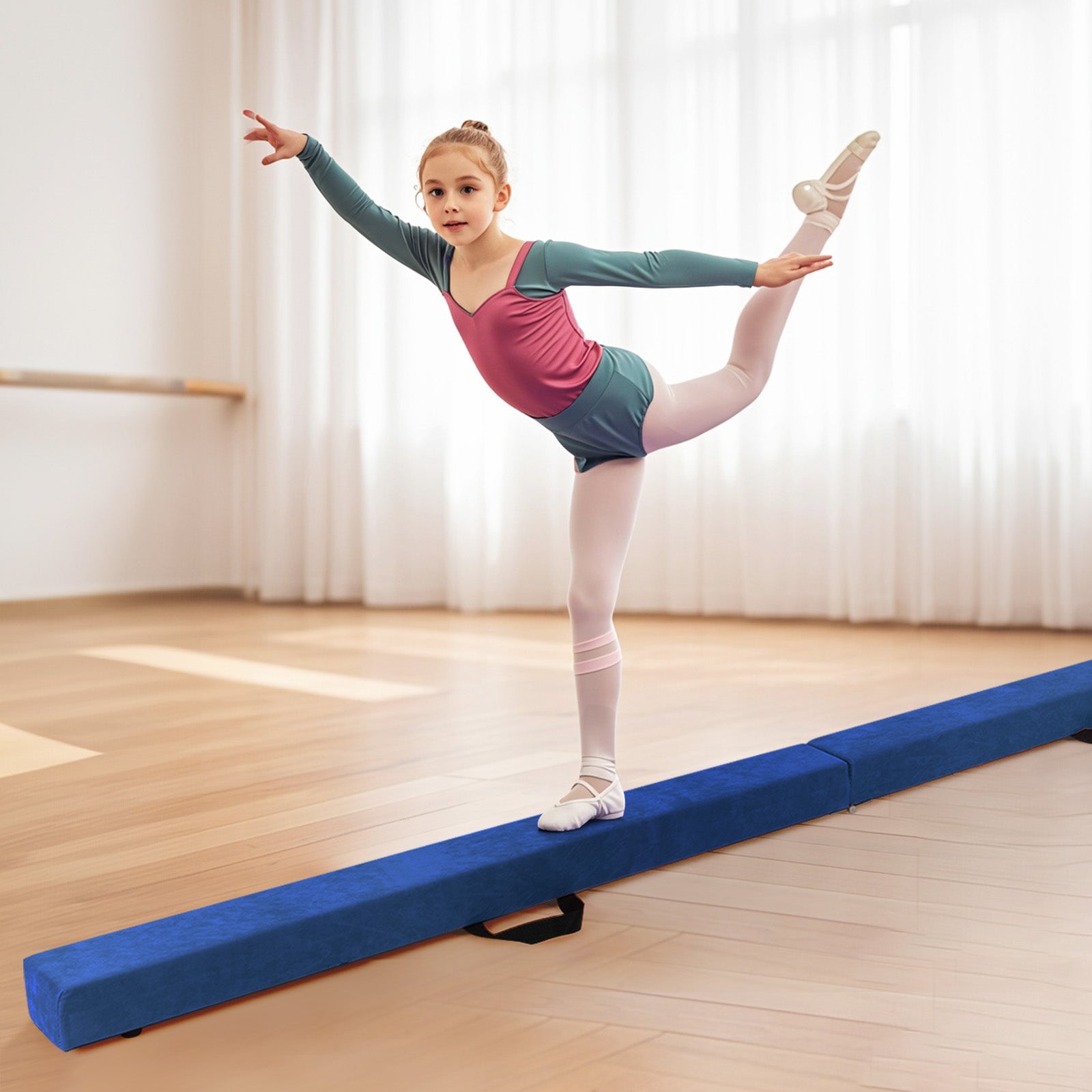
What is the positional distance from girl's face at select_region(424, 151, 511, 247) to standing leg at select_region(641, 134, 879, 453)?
0.99ft

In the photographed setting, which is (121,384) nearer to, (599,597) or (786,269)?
(599,597)

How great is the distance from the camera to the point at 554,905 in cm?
139

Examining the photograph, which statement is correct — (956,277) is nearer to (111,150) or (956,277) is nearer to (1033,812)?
(1033,812)

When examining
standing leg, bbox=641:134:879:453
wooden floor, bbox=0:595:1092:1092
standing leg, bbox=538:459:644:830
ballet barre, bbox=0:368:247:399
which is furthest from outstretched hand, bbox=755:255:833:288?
ballet barre, bbox=0:368:247:399

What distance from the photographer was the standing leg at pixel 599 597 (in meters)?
1.50

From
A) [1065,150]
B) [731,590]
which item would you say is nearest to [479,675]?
[731,590]

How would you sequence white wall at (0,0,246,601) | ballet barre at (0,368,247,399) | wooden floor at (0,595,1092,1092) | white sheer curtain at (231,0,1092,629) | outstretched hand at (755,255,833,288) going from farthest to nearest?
white wall at (0,0,246,601)
ballet barre at (0,368,247,399)
white sheer curtain at (231,0,1092,629)
outstretched hand at (755,255,833,288)
wooden floor at (0,595,1092,1092)

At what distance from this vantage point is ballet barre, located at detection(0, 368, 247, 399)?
4.32 m

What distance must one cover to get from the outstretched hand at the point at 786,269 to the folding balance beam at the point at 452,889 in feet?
2.18

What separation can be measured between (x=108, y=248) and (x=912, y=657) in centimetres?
361

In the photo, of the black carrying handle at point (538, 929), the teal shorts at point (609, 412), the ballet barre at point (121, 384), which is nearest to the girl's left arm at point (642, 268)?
the teal shorts at point (609, 412)

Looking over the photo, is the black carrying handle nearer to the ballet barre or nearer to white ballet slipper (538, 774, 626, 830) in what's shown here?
white ballet slipper (538, 774, 626, 830)

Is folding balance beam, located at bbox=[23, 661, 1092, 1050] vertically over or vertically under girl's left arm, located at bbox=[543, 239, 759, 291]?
under

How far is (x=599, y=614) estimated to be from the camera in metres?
1.50
